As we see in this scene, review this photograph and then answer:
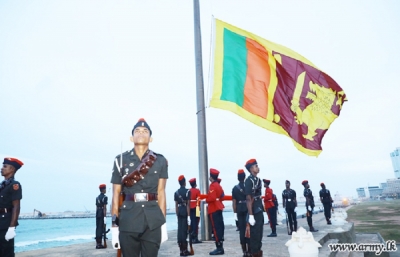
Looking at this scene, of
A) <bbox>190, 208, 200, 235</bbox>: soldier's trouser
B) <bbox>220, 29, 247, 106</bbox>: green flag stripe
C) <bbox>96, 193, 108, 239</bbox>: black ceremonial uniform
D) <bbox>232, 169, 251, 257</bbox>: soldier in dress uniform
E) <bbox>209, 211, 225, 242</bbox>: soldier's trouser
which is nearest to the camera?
<bbox>232, 169, 251, 257</bbox>: soldier in dress uniform

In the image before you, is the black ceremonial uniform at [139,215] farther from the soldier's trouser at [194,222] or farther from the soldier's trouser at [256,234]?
the soldier's trouser at [194,222]

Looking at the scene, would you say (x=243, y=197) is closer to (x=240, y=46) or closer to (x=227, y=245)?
(x=227, y=245)

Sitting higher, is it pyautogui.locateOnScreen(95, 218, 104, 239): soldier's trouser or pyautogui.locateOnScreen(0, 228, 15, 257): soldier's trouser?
pyautogui.locateOnScreen(0, 228, 15, 257): soldier's trouser

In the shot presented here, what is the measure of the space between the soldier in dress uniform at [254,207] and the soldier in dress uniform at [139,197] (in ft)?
10.7

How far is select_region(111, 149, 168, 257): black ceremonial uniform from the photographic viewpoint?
3230mm

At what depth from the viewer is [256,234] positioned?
6.22m

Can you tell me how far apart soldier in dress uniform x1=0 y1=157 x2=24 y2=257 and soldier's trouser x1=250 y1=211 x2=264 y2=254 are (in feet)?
15.1

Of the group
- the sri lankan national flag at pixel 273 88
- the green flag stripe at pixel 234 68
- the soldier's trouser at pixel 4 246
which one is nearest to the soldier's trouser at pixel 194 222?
the sri lankan national flag at pixel 273 88

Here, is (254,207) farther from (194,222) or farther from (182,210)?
(194,222)

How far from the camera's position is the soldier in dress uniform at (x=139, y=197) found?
325 centimetres

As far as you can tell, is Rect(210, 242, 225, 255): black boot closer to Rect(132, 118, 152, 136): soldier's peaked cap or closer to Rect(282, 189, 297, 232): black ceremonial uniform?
Rect(132, 118, 152, 136): soldier's peaked cap

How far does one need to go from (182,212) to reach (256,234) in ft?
8.48

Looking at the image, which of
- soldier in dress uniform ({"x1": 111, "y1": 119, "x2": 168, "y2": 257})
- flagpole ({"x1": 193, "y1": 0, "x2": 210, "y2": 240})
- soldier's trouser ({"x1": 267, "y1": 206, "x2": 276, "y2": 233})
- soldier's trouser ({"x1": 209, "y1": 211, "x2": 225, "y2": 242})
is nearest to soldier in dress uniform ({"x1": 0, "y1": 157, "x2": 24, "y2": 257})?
soldier in dress uniform ({"x1": 111, "y1": 119, "x2": 168, "y2": 257})

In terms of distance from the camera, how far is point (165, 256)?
687 cm
